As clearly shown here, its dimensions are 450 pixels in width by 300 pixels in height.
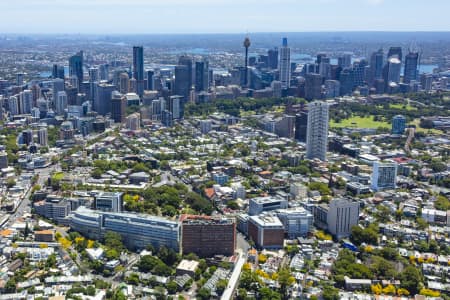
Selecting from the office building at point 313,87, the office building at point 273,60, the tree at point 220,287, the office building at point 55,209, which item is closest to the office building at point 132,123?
the office building at point 55,209

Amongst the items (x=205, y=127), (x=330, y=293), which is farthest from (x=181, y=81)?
(x=330, y=293)

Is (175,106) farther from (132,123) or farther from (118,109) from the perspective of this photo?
(132,123)

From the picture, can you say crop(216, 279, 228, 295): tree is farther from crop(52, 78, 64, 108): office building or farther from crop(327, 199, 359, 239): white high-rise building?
crop(52, 78, 64, 108): office building

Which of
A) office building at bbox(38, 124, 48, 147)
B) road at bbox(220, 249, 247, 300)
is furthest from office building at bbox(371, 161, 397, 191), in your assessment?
office building at bbox(38, 124, 48, 147)

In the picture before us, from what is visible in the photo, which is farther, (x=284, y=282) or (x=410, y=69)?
(x=410, y=69)

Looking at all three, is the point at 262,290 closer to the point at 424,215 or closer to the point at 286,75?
the point at 424,215

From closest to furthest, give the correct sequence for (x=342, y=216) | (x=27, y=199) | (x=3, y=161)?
(x=342, y=216) < (x=27, y=199) < (x=3, y=161)

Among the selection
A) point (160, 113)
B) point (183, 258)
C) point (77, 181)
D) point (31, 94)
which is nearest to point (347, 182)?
point (183, 258)
